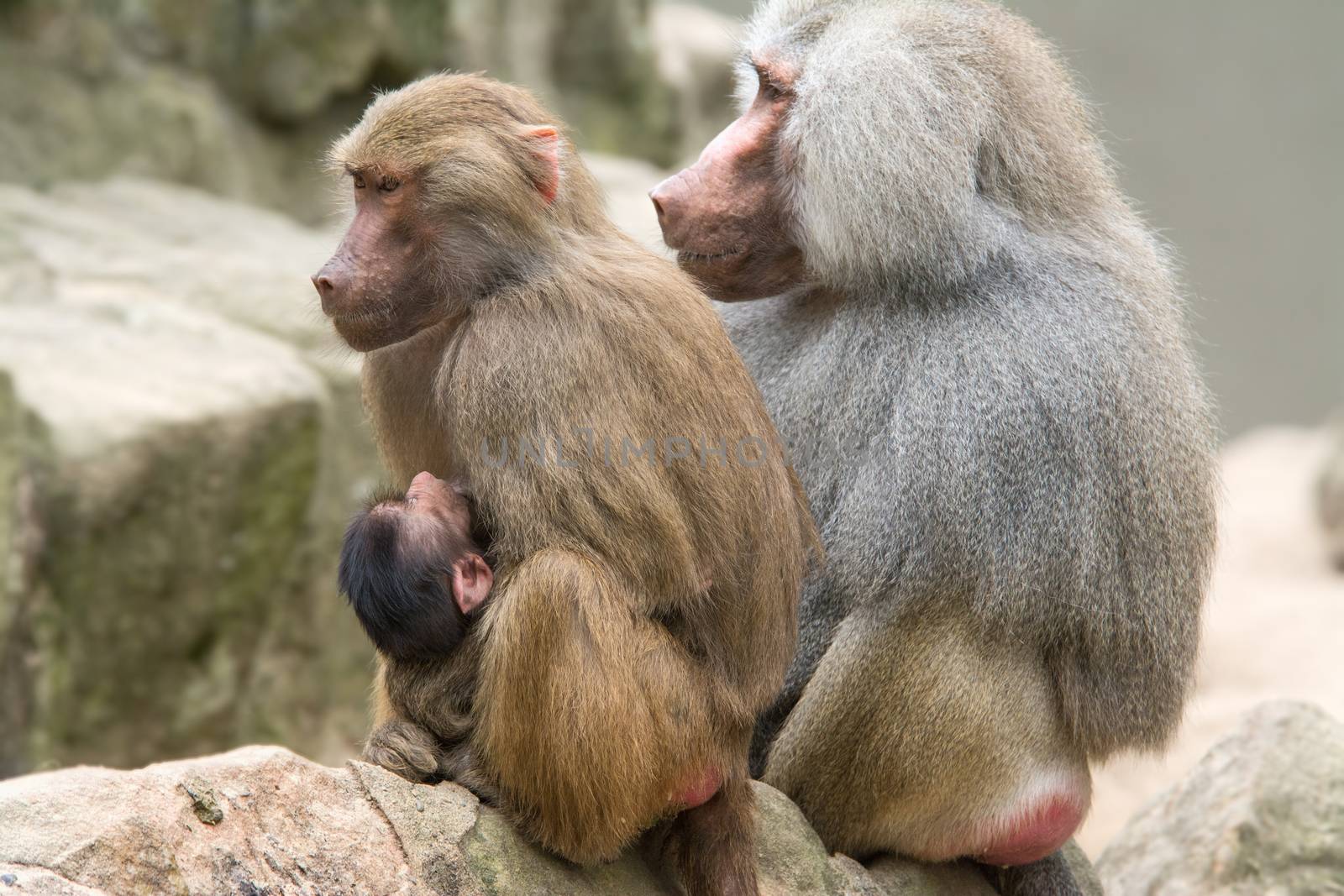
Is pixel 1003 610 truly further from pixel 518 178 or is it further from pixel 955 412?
pixel 518 178

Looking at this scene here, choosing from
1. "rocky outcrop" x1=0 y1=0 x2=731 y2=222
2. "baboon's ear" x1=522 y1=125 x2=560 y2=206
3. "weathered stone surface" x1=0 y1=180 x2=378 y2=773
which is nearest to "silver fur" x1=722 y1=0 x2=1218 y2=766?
"baboon's ear" x1=522 y1=125 x2=560 y2=206

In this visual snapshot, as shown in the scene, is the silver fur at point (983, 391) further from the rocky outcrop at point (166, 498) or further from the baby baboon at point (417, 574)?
the rocky outcrop at point (166, 498)

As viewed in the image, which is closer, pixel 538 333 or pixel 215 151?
pixel 538 333

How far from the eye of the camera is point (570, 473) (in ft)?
6.72

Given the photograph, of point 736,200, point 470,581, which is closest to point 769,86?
point 736,200

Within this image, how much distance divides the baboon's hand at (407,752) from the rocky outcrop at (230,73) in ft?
12.3

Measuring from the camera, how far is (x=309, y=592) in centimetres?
505

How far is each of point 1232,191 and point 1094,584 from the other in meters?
9.28

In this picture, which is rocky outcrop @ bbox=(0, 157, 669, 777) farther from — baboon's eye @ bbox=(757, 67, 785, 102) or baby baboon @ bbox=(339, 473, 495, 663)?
baby baboon @ bbox=(339, 473, 495, 663)

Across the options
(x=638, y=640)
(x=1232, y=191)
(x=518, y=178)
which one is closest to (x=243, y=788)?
(x=638, y=640)

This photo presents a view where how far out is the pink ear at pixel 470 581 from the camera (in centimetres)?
211

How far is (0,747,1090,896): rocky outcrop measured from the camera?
181 cm

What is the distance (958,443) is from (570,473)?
2.58ft

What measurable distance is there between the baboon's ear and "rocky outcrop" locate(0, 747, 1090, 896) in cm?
88
